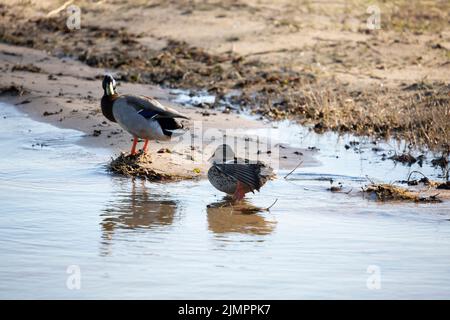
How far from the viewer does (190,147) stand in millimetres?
11492

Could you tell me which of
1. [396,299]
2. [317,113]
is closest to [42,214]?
[396,299]

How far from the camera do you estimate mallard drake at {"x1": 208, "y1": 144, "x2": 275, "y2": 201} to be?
913 centimetres

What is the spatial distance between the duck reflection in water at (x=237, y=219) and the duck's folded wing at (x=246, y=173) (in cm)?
25

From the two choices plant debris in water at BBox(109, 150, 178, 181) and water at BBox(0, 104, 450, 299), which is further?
plant debris in water at BBox(109, 150, 178, 181)

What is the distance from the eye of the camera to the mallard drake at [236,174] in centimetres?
913

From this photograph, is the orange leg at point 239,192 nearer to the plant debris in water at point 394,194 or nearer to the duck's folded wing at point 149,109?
the plant debris in water at point 394,194

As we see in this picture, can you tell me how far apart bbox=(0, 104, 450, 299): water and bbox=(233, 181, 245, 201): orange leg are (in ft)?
0.43

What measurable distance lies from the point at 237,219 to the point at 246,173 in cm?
56

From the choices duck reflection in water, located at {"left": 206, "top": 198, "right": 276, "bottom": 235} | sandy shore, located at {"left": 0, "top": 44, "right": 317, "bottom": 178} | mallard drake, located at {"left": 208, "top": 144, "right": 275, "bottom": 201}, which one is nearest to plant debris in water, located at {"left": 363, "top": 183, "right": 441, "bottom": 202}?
mallard drake, located at {"left": 208, "top": 144, "right": 275, "bottom": 201}

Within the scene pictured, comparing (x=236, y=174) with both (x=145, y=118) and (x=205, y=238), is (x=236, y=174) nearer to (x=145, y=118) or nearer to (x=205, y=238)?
(x=205, y=238)

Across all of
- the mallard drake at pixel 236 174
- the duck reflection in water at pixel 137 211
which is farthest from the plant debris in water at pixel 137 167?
the mallard drake at pixel 236 174

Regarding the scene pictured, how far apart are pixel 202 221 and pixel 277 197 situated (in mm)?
1194

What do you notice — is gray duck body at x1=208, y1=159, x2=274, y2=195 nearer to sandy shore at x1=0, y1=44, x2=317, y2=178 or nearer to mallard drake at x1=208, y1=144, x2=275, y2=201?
mallard drake at x1=208, y1=144, x2=275, y2=201
